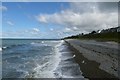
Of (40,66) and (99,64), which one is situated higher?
(99,64)

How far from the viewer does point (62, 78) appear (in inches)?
555

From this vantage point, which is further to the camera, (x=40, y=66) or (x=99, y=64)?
(x=40, y=66)

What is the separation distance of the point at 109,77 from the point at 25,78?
6.14 meters

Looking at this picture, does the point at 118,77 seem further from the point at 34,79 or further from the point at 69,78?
the point at 34,79

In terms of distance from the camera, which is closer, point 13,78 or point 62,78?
point 62,78

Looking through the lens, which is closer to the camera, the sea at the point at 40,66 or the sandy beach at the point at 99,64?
the sandy beach at the point at 99,64

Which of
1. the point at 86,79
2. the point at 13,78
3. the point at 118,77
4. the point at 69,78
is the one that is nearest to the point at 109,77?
the point at 118,77

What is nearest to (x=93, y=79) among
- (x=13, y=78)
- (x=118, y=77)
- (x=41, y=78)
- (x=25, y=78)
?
(x=118, y=77)

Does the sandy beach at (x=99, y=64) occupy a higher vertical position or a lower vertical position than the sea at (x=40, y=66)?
higher

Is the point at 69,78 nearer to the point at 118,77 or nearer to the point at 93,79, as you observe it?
the point at 93,79

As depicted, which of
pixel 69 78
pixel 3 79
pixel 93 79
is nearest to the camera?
pixel 93 79

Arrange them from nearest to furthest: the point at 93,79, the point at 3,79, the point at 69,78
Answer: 1. the point at 93,79
2. the point at 69,78
3. the point at 3,79

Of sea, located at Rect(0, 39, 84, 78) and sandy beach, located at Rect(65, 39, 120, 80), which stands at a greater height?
sandy beach, located at Rect(65, 39, 120, 80)

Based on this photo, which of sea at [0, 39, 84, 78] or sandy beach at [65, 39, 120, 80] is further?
sea at [0, 39, 84, 78]
